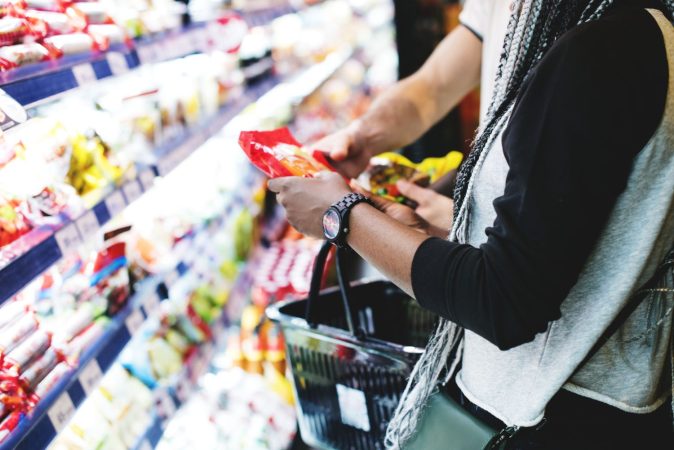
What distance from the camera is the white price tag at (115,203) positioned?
133cm

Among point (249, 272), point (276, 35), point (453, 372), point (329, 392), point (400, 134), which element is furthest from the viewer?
point (276, 35)

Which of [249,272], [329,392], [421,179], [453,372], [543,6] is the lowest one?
[249,272]

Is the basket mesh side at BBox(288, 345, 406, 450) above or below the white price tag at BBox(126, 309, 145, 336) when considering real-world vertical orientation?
below

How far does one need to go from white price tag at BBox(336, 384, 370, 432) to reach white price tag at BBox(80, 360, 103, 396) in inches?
20.9

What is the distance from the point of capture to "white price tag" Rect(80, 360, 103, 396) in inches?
47.8

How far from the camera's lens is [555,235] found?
28.6 inches

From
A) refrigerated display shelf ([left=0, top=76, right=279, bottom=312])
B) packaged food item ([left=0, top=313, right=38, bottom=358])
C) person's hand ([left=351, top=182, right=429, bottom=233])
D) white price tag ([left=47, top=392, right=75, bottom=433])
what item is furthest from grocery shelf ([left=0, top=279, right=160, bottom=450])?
person's hand ([left=351, top=182, right=429, bottom=233])

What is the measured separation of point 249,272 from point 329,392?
3.66ft

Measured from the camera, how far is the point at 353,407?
139 cm

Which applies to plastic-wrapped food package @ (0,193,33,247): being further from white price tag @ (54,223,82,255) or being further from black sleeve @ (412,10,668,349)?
black sleeve @ (412,10,668,349)

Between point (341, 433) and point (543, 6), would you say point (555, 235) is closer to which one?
point (543, 6)

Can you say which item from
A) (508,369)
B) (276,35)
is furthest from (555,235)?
(276,35)

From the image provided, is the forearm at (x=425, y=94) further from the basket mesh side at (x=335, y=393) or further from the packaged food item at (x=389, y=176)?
the basket mesh side at (x=335, y=393)

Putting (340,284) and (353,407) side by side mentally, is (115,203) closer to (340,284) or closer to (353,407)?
(340,284)
